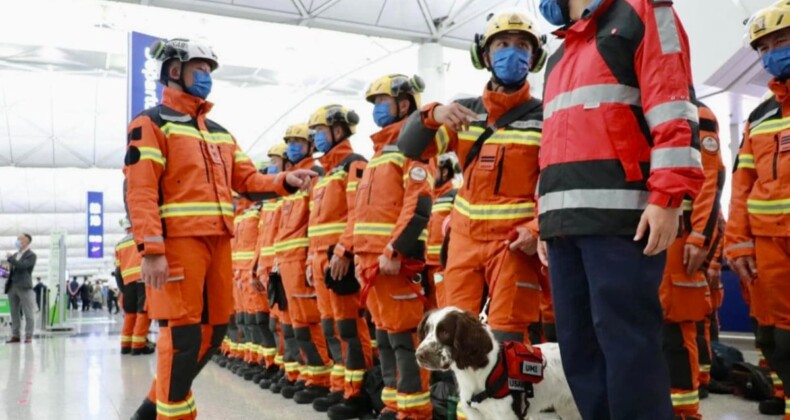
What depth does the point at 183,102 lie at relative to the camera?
12.6 feet

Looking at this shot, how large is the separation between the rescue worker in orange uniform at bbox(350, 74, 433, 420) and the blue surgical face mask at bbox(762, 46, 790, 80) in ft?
6.73

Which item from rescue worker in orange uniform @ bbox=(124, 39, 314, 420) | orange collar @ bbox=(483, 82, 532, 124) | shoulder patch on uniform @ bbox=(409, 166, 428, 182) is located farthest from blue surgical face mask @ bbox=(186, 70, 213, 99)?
orange collar @ bbox=(483, 82, 532, 124)

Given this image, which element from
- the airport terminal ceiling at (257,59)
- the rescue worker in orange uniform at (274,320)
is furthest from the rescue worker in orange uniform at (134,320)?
the airport terminal ceiling at (257,59)

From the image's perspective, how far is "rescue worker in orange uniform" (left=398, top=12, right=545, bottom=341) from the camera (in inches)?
125

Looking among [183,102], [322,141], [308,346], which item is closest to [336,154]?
[322,141]

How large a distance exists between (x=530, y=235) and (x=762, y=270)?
1.61 metres

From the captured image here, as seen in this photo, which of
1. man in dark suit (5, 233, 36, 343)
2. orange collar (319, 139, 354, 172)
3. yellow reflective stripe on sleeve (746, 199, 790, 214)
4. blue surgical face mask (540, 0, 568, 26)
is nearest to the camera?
blue surgical face mask (540, 0, 568, 26)

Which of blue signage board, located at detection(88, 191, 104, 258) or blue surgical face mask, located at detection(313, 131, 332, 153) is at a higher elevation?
blue signage board, located at detection(88, 191, 104, 258)

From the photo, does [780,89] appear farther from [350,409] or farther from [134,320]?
[134,320]

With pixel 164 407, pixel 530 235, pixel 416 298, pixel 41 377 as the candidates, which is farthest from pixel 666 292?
pixel 41 377

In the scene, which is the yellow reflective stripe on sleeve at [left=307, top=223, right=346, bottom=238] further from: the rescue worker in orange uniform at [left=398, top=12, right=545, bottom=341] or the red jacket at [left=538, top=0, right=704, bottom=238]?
the red jacket at [left=538, top=0, right=704, bottom=238]

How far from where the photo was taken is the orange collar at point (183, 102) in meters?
3.85

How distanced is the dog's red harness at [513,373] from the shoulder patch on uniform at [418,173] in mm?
1555

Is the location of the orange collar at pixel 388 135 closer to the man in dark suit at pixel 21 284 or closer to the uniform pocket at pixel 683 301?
the uniform pocket at pixel 683 301
